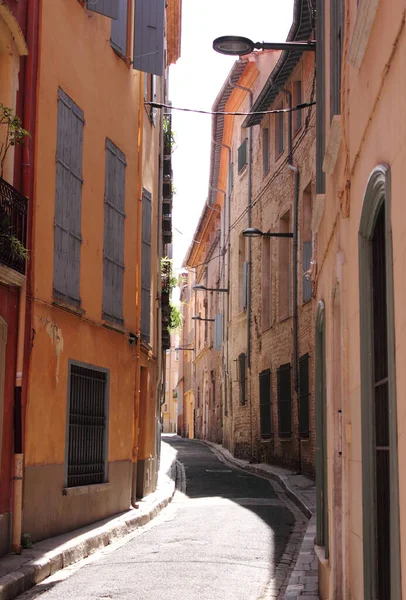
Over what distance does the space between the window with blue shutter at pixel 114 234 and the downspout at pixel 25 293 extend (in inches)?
113

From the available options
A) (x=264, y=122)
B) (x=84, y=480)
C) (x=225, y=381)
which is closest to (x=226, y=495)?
(x=84, y=480)

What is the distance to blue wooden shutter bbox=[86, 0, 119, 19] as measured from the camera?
12758 millimetres

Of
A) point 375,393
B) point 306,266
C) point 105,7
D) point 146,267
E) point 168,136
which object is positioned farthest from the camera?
point 168,136

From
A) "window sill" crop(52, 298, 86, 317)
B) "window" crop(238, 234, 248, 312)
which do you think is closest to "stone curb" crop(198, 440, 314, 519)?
"window sill" crop(52, 298, 86, 317)

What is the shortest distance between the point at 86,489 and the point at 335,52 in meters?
6.95

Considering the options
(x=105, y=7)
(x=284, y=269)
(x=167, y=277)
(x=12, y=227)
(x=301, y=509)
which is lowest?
(x=301, y=509)

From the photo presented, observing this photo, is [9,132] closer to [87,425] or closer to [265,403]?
[87,425]

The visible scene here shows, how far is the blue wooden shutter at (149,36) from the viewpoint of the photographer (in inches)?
586

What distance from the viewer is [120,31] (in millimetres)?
14461

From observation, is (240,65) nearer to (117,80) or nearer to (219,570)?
(117,80)

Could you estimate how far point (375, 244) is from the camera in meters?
4.66

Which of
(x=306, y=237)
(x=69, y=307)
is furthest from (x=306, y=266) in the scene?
(x=69, y=307)

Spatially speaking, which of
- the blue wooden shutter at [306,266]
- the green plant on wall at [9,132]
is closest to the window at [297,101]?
the blue wooden shutter at [306,266]

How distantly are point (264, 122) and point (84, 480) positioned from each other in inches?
622
